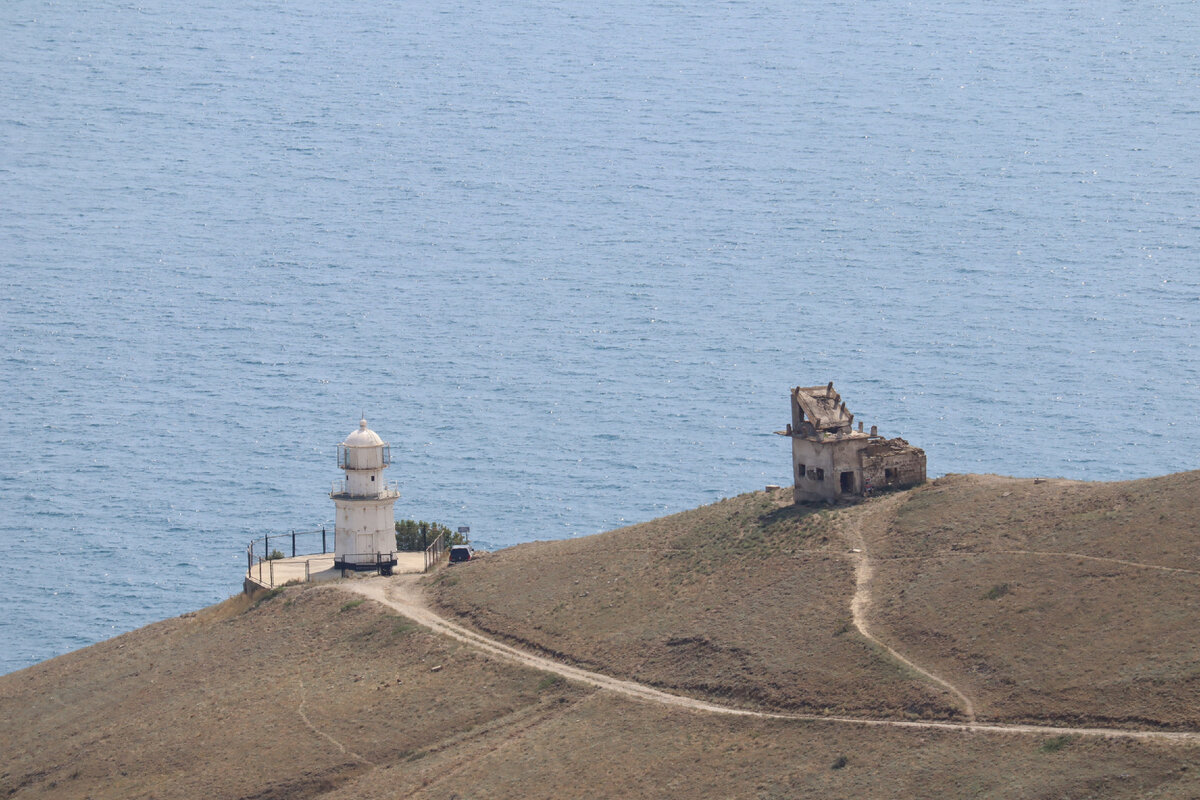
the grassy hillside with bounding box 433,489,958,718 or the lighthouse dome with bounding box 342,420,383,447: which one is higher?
the lighthouse dome with bounding box 342,420,383,447

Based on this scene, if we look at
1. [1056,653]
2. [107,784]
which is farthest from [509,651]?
[1056,653]

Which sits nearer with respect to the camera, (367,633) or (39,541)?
(367,633)

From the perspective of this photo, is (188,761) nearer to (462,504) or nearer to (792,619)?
(792,619)

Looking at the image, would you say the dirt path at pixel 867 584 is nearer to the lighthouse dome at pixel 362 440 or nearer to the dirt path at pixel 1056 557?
the dirt path at pixel 1056 557

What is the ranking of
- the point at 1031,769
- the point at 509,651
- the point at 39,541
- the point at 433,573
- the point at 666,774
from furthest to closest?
the point at 39,541 < the point at 433,573 < the point at 509,651 < the point at 666,774 < the point at 1031,769

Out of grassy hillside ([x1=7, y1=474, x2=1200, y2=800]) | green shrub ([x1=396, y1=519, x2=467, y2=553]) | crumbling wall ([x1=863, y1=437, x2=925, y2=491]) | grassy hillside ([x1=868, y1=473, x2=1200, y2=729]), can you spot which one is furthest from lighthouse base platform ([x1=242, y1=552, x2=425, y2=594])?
grassy hillside ([x1=868, y1=473, x2=1200, y2=729])

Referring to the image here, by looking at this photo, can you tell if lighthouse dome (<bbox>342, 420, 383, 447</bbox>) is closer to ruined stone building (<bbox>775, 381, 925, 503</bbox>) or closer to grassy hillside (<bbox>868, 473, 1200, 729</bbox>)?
ruined stone building (<bbox>775, 381, 925, 503</bbox>)
